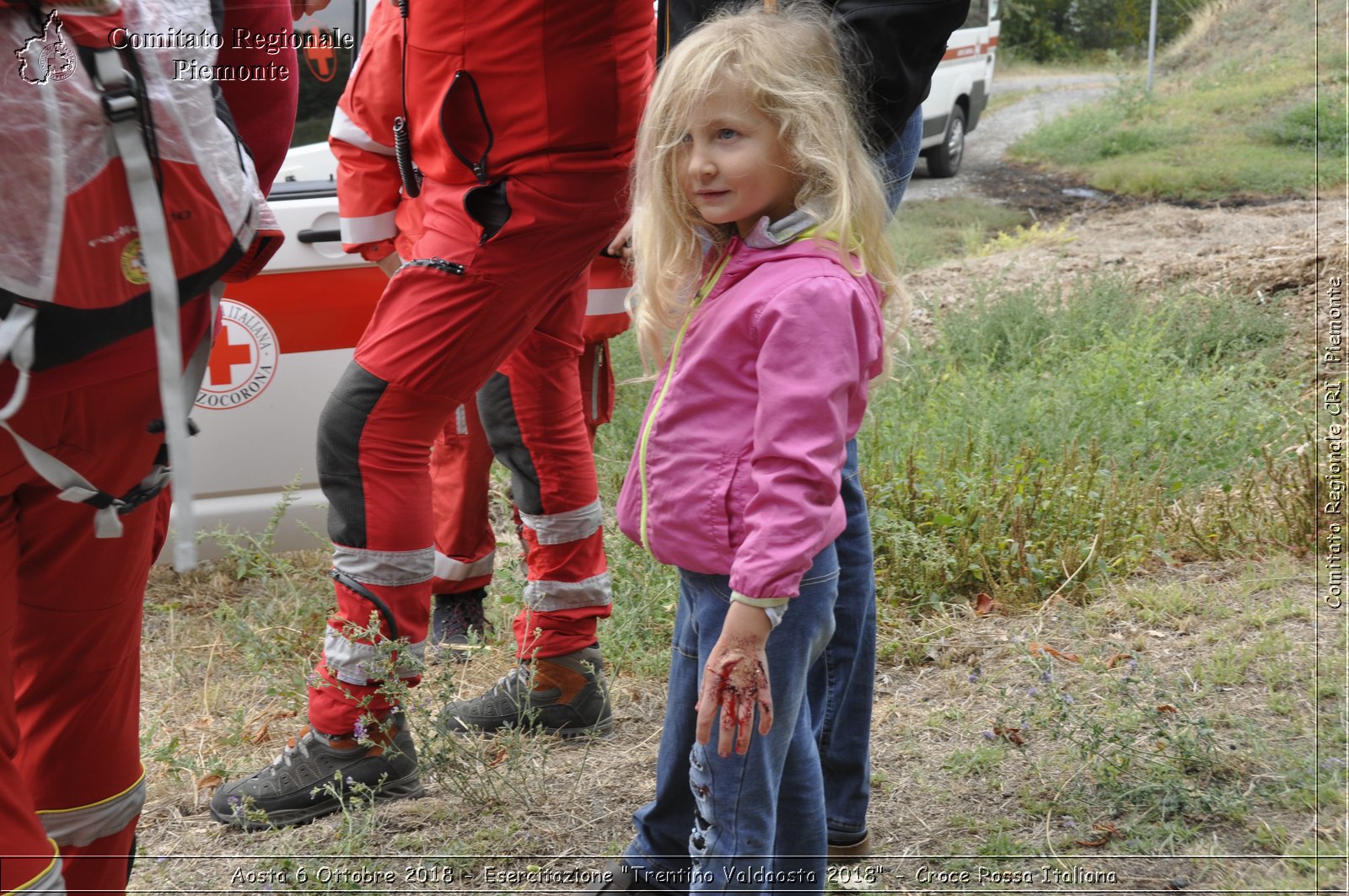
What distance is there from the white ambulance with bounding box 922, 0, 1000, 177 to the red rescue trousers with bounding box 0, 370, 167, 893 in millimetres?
11994

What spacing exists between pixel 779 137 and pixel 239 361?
223cm

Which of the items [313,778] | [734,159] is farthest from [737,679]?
[313,778]

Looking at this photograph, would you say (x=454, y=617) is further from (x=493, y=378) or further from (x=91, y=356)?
(x=91, y=356)

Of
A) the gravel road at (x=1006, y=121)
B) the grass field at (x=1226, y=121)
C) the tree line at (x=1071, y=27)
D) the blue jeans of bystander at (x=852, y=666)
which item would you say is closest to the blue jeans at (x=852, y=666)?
the blue jeans of bystander at (x=852, y=666)

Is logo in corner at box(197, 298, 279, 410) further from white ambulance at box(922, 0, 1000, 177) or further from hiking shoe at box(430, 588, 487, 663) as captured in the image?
white ambulance at box(922, 0, 1000, 177)

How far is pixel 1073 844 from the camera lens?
8.43 ft

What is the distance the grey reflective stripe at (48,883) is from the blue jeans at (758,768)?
91 cm

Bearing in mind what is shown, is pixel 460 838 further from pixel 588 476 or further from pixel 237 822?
pixel 588 476

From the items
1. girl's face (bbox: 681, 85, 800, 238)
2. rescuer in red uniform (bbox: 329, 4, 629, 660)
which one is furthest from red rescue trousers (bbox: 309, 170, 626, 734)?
girl's face (bbox: 681, 85, 800, 238)

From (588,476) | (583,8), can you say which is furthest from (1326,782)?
(583,8)

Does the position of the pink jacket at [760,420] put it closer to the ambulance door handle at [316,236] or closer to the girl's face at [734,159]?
the girl's face at [734,159]

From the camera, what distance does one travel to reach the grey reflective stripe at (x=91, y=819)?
6.41ft

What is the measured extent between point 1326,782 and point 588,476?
175 cm

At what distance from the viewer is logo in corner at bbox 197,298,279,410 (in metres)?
3.64
